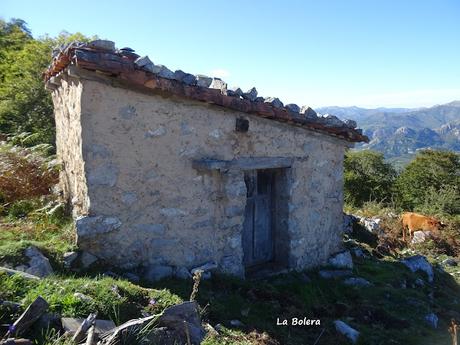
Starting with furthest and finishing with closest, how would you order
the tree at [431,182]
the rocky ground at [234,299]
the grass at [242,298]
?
the tree at [431,182]
the grass at [242,298]
the rocky ground at [234,299]

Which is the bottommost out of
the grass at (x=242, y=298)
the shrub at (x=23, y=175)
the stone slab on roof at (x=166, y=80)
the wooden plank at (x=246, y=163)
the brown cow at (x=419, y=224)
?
the brown cow at (x=419, y=224)

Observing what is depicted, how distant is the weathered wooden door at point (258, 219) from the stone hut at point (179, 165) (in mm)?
17

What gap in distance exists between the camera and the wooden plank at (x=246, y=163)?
5.25 meters

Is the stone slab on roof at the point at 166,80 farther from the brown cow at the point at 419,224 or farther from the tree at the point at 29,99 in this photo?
the brown cow at the point at 419,224

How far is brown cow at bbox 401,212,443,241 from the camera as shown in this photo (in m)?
12.1

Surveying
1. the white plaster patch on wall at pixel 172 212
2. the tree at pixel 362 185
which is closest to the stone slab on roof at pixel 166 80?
the white plaster patch on wall at pixel 172 212

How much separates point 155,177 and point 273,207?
248 centimetres

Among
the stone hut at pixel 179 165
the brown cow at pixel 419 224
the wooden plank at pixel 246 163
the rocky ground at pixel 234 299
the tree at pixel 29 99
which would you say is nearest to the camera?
the rocky ground at pixel 234 299

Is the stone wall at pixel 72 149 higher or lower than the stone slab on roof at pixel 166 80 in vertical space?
lower

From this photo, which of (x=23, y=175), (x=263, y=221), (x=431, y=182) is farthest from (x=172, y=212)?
(x=431, y=182)

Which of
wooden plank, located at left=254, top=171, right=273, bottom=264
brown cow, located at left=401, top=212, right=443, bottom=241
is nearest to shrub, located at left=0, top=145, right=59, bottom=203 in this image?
wooden plank, located at left=254, top=171, right=273, bottom=264

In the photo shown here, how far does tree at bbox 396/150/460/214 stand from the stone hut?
38.9ft

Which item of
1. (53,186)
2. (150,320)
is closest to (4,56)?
(53,186)

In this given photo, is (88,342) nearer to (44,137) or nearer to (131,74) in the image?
(131,74)
